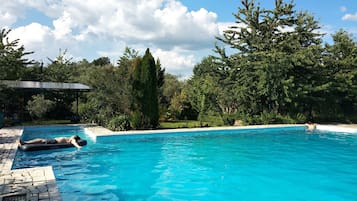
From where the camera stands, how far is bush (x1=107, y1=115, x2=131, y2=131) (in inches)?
686

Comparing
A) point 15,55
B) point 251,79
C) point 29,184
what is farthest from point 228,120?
point 29,184

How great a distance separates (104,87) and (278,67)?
11.4 meters

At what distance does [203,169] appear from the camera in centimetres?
957

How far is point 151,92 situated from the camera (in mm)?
18047

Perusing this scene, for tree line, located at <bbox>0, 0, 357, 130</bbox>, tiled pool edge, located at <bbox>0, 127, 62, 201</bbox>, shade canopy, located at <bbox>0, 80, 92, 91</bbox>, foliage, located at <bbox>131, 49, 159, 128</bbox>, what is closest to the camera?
tiled pool edge, located at <bbox>0, 127, 62, 201</bbox>

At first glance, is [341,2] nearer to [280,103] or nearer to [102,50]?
[280,103]

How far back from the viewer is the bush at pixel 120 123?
17423 millimetres

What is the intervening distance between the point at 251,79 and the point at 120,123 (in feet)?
32.8

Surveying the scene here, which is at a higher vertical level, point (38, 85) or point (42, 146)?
point (38, 85)

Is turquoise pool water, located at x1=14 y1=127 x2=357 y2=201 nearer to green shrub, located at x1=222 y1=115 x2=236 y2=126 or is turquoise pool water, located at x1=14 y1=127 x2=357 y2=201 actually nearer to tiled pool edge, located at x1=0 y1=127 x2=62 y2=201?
tiled pool edge, located at x1=0 y1=127 x2=62 y2=201

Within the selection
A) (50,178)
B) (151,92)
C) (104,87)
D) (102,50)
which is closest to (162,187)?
(50,178)

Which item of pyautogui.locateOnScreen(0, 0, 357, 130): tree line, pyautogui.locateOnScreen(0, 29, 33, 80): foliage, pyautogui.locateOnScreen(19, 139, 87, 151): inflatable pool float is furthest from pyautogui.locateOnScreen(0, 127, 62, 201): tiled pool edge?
pyautogui.locateOnScreen(0, 29, 33, 80): foliage

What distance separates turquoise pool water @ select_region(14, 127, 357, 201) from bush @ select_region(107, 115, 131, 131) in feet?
6.10

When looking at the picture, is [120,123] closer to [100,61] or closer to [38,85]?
[38,85]
